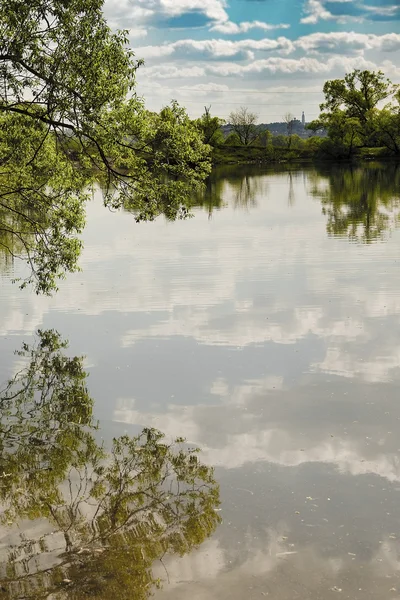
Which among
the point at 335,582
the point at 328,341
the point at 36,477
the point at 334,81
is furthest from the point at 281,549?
the point at 334,81

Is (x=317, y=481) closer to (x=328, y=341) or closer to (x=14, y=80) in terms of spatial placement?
(x=328, y=341)

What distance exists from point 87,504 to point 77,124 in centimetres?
1081

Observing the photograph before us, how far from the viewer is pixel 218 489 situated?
1208 centimetres

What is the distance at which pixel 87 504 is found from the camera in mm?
11797

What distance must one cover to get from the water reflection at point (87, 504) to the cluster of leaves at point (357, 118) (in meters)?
128

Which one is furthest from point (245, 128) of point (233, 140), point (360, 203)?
point (360, 203)

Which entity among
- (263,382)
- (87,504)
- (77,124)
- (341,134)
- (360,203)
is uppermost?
(341,134)

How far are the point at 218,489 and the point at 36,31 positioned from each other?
12.9 m

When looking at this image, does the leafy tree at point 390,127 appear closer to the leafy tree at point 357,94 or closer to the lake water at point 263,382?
the leafy tree at point 357,94

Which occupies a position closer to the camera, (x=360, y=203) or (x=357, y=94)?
(x=360, y=203)

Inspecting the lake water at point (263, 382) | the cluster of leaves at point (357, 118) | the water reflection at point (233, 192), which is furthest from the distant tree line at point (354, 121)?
the lake water at point (263, 382)

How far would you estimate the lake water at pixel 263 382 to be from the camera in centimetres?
998

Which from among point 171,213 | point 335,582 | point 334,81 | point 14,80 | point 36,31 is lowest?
point 335,582

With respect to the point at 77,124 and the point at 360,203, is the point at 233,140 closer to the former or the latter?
the point at 360,203
